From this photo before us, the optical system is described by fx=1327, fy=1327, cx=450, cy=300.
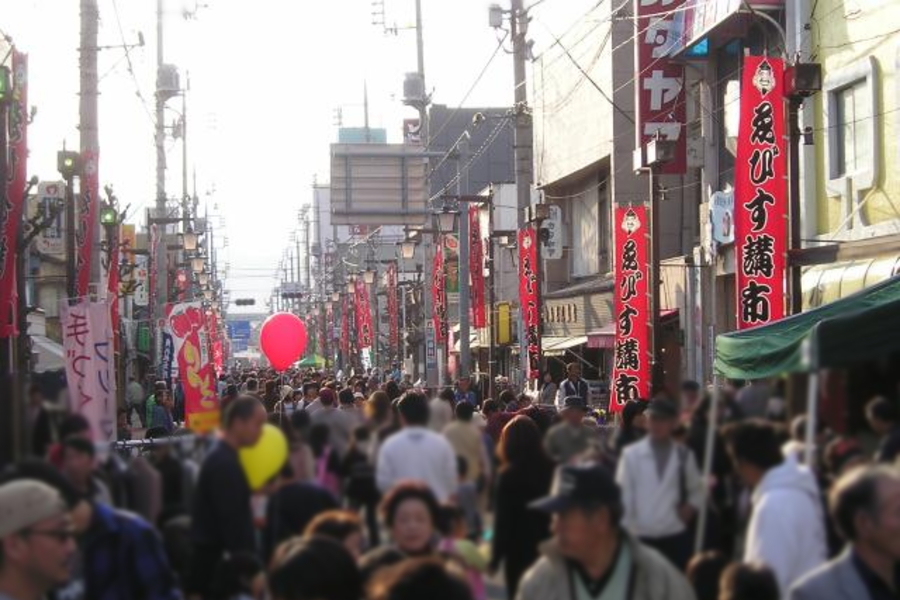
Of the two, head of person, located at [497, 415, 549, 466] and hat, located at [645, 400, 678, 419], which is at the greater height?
hat, located at [645, 400, 678, 419]

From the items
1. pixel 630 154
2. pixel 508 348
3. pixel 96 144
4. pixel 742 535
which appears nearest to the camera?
pixel 742 535

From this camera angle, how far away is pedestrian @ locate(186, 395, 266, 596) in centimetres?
480

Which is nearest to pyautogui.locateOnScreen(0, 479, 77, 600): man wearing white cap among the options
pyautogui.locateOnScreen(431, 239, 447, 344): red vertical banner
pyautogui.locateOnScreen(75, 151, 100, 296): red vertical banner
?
pyautogui.locateOnScreen(75, 151, 100, 296): red vertical banner

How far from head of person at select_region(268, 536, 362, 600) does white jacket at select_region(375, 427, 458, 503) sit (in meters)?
0.80

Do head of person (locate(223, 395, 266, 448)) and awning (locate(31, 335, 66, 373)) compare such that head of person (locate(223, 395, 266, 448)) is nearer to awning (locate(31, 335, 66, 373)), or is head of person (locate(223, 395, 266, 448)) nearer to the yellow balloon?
the yellow balloon

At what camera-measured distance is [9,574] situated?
4.25 meters

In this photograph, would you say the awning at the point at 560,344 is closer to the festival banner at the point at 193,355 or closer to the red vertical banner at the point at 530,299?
the red vertical banner at the point at 530,299

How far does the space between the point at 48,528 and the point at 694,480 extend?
229 cm

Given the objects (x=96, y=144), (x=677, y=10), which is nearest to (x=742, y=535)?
(x=96, y=144)

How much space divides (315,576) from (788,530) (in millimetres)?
1649

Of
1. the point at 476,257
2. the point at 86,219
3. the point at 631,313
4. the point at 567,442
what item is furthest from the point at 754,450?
the point at 476,257

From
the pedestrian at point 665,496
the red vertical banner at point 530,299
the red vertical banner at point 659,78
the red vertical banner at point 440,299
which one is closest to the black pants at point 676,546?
the pedestrian at point 665,496

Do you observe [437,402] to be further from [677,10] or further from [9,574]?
[677,10]

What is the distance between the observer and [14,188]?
1778cm
